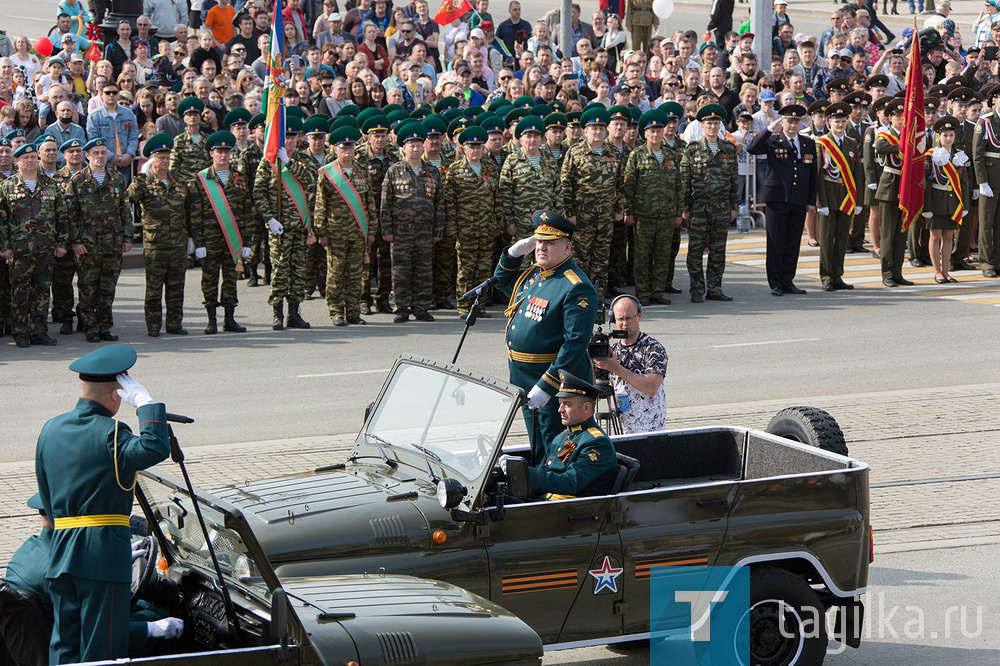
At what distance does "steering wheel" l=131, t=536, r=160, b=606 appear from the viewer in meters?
6.12

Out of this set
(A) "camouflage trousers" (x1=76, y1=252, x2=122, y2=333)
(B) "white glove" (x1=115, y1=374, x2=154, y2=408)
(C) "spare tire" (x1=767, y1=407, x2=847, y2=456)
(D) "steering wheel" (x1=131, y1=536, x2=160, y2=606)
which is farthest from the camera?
(A) "camouflage trousers" (x1=76, y1=252, x2=122, y2=333)

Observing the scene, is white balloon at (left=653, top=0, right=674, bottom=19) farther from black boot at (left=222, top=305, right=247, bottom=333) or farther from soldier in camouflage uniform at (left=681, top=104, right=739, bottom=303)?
black boot at (left=222, top=305, right=247, bottom=333)

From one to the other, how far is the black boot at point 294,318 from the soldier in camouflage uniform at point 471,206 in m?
2.01

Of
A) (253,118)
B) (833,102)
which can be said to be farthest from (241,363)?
(833,102)

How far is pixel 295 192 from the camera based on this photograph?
56.0ft

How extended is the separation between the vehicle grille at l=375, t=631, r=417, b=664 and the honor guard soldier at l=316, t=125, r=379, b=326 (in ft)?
38.5

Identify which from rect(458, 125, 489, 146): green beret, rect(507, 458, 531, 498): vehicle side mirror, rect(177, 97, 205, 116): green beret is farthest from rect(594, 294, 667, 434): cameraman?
rect(177, 97, 205, 116): green beret

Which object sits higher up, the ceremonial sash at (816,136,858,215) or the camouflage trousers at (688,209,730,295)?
the ceremonial sash at (816,136,858,215)

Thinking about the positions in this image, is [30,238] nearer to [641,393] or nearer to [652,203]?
[652,203]

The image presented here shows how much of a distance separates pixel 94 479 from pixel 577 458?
2727mm

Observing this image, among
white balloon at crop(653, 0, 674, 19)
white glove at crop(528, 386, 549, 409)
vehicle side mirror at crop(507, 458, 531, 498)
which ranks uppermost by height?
white balloon at crop(653, 0, 674, 19)

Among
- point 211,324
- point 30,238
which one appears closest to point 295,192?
point 211,324

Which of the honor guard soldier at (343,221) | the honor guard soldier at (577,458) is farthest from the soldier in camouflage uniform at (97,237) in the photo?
the honor guard soldier at (577,458)

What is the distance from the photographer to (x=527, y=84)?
79.2 ft
